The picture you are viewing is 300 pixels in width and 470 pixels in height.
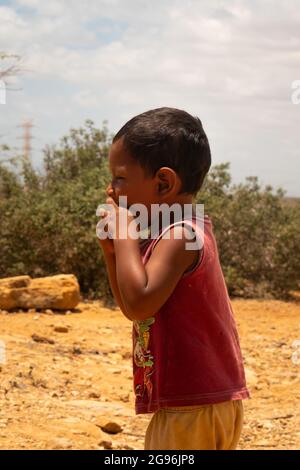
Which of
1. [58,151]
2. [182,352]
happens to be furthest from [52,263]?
[182,352]

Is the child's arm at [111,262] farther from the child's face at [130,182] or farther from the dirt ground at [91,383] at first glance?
the dirt ground at [91,383]

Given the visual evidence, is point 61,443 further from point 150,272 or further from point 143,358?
point 150,272

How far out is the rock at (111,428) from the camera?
4434mm

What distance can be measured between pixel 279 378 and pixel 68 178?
22.0 feet

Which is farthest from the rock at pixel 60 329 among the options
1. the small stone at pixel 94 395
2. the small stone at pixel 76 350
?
the small stone at pixel 94 395

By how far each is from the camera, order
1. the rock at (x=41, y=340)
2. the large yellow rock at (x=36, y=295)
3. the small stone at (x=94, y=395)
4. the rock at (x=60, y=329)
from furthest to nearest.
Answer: the large yellow rock at (x=36, y=295) < the rock at (x=60, y=329) < the rock at (x=41, y=340) < the small stone at (x=94, y=395)

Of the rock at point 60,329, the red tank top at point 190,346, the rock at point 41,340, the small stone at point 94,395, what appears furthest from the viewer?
the rock at point 60,329

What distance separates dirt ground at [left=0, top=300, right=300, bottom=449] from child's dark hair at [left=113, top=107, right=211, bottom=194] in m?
2.47

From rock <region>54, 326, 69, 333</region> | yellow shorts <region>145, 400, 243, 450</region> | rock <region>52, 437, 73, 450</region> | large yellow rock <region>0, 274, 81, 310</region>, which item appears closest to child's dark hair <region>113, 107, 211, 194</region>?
yellow shorts <region>145, 400, 243, 450</region>

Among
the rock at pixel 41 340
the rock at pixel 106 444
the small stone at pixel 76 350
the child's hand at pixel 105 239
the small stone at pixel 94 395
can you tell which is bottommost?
the small stone at pixel 94 395

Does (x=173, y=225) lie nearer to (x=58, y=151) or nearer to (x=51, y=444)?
(x=51, y=444)

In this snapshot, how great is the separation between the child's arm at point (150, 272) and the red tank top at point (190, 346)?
53mm

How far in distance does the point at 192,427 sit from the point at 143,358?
8.1 inches

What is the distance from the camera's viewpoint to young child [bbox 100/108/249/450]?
1831 millimetres
